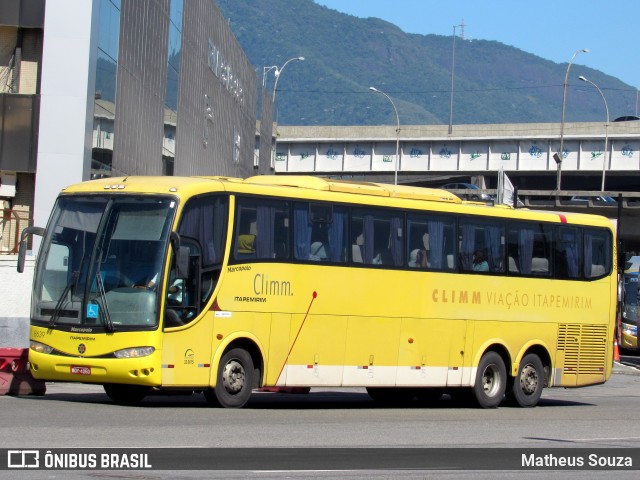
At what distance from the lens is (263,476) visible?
10.1 meters

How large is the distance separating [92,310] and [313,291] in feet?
12.1

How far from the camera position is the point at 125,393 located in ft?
60.3

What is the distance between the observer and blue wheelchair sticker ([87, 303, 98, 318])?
53.6ft

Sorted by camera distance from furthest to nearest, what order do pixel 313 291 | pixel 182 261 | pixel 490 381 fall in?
pixel 490 381 < pixel 313 291 < pixel 182 261

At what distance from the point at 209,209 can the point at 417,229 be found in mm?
4380

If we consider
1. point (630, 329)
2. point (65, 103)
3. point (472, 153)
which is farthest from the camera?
point (472, 153)

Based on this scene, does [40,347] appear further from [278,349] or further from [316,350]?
[316,350]

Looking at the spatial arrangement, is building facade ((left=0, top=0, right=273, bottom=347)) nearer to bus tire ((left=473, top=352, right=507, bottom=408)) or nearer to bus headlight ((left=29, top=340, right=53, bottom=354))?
bus headlight ((left=29, top=340, right=53, bottom=354))

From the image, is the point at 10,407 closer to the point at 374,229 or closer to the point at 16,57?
the point at 374,229

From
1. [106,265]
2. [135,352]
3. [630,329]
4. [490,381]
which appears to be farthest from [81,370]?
[630,329]

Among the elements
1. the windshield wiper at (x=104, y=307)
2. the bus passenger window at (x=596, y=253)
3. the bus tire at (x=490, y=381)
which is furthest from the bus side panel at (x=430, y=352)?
the windshield wiper at (x=104, y=307)

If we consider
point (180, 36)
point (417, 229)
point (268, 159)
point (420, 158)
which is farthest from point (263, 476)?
point (420, 158)

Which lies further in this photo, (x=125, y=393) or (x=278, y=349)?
(x=125, y=393)

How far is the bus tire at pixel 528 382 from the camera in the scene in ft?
72.7
